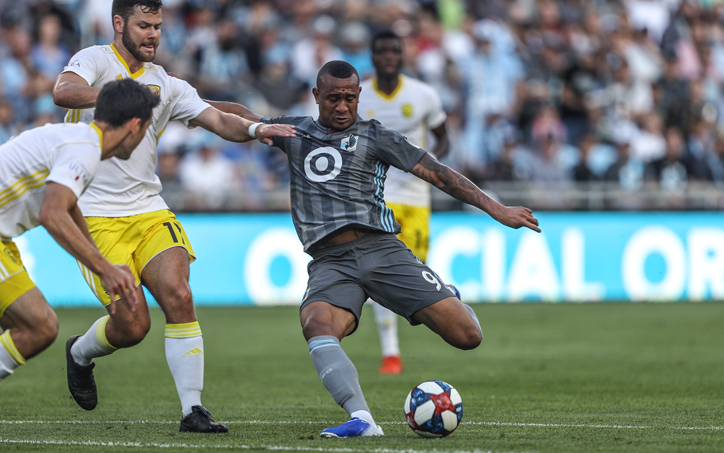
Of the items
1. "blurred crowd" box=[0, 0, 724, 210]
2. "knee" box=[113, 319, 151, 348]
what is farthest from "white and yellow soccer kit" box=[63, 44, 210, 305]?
"blurred crowd" box=[0, 0, 724, 210]

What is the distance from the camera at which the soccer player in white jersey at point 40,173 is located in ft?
17.4

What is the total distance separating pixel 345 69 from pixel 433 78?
12.2 meters

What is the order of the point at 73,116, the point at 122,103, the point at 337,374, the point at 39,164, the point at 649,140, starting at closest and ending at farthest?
the point at 39,164
the point at 122,103
the point at 337,374
the point at 73,116
the point at 649,140

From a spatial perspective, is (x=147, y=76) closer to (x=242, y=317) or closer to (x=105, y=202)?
(x=105, y=202)

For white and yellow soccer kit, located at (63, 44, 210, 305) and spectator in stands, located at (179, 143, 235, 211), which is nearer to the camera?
white and yellow soccer kit, located at (63, 44, 210, 305)

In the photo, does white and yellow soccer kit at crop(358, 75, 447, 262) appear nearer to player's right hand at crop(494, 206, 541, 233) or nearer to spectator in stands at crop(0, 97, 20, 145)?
player's right hand at crop(494, 206, 541, 233)

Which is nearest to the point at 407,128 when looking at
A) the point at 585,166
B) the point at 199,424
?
the point at 199,424

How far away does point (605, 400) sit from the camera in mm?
7598

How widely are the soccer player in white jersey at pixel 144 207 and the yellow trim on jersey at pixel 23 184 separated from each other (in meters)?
0.81

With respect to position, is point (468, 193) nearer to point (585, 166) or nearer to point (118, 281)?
point (118, 281)

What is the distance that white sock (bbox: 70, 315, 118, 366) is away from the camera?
6676 millimetres

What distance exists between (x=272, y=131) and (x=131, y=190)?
1.05 meters

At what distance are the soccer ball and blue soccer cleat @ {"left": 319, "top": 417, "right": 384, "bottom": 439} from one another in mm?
254

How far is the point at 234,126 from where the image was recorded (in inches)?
262
